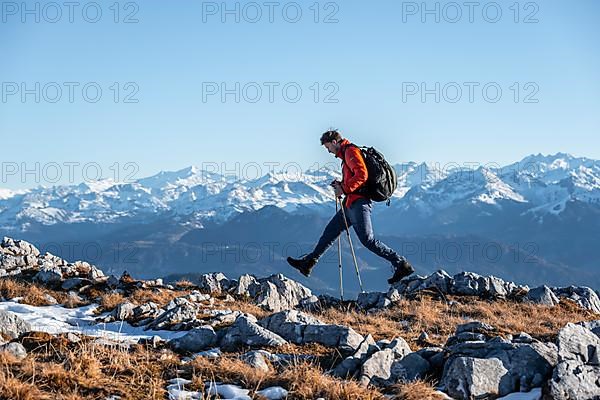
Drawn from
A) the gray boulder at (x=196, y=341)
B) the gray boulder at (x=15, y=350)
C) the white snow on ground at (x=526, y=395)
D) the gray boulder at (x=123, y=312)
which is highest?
the gray boulder at (x=15, y=350)

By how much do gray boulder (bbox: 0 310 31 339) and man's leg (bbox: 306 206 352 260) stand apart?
7.21m

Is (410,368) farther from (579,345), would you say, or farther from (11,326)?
(11,326)

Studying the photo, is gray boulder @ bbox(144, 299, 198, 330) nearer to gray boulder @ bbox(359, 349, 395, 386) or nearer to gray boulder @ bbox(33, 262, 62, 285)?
gray boulder @ bbox(359, 349, 395, 386)

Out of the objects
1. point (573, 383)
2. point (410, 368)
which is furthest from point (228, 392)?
point (573, 383)

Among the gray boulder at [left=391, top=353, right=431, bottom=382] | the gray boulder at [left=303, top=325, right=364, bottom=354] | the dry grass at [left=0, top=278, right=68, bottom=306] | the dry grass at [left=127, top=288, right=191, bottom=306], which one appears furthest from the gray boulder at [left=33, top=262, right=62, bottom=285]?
the gray boulder at [left=391, top=353, right=431, bottom=382]

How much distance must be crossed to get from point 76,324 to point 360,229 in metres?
6.67

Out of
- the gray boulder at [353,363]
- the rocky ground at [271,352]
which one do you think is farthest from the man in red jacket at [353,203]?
the gray boulder at [353,363]

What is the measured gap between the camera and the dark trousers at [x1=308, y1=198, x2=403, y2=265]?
45.5 feet

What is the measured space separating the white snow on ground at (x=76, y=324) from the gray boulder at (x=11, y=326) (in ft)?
2.64

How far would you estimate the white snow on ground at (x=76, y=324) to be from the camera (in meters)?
11.3

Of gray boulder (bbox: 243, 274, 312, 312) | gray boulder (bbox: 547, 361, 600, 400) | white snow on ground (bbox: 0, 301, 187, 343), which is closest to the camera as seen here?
gray boulder (bbox: 547, 361, 600, 400)

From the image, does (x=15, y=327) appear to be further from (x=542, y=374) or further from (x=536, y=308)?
(x=536, y=308)

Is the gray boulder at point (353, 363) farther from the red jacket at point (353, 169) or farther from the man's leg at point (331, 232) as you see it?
the man's leg at point (331, 232)

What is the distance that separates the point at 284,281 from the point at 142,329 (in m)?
9.02
